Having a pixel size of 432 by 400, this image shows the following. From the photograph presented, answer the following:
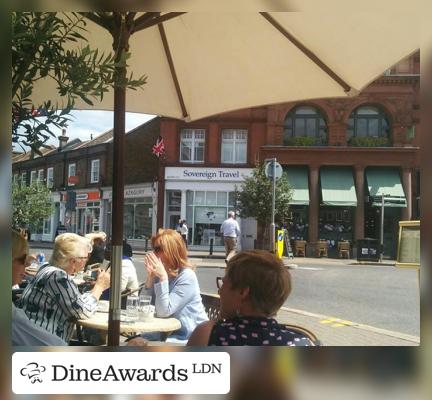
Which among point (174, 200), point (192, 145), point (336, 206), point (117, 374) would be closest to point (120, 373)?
point (117, 374)

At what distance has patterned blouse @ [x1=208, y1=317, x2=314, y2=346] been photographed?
170 centimetres

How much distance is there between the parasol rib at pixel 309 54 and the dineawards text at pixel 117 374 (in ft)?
5.88

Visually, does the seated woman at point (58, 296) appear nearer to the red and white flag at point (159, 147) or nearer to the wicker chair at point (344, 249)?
the red and white flag at point (159, 147)

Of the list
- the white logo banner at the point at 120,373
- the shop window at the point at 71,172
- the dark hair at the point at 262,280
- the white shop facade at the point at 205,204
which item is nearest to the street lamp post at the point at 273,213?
the white shop facade at the point at 205,204

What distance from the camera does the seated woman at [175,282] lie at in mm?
2666

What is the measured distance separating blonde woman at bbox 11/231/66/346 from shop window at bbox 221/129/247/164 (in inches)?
61.8

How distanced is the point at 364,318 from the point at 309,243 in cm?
239

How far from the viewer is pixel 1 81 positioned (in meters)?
1.56

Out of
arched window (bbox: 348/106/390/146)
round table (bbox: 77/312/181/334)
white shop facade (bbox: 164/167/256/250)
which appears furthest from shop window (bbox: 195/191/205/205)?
→ arched window (bbox: 348/106/390/146)

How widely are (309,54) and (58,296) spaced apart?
200 cm

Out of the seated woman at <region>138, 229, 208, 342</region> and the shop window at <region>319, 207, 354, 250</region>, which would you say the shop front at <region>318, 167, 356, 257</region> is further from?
the seated woman at <region>138, 229, 208, 342</region>

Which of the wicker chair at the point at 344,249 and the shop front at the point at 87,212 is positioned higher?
the shop front at the point at 87,212

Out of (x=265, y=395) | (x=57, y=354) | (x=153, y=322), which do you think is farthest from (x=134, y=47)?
(x=265, y=395)

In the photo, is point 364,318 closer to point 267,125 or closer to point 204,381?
point 267,125
